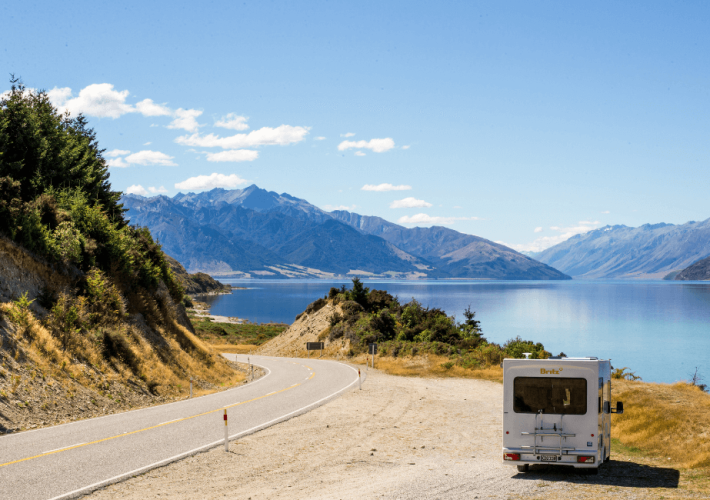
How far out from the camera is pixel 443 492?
1148 cm

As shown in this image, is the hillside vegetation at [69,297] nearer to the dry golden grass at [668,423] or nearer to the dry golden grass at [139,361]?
the dry golden grass at [139,361]

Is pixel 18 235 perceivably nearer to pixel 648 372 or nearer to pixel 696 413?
pixel 696 413

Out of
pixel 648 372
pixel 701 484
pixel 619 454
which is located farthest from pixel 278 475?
pixel 648 372

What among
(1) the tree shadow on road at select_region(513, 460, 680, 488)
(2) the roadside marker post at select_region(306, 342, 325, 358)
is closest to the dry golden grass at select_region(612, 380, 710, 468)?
(1) the tree shadow on road at select_region(513, 460, 680, 488)

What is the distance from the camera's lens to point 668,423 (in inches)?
719

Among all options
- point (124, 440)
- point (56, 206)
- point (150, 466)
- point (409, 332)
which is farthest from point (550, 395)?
point (409, 332)

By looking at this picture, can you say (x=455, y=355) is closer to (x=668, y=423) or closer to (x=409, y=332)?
(x=409, y=332)

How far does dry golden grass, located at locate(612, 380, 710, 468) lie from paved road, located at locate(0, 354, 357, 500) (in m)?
11.9

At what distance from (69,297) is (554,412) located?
19.7 meters

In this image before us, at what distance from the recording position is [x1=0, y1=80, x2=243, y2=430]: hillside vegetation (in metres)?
19.4

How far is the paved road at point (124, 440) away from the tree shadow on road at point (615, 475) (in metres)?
8.60

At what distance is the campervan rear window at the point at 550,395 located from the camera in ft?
43.0

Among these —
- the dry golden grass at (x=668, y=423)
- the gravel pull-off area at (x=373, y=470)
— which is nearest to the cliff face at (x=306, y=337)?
the gravel pull-off area at (x=373, y=470)

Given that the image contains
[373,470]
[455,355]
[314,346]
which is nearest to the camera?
[373,470]
